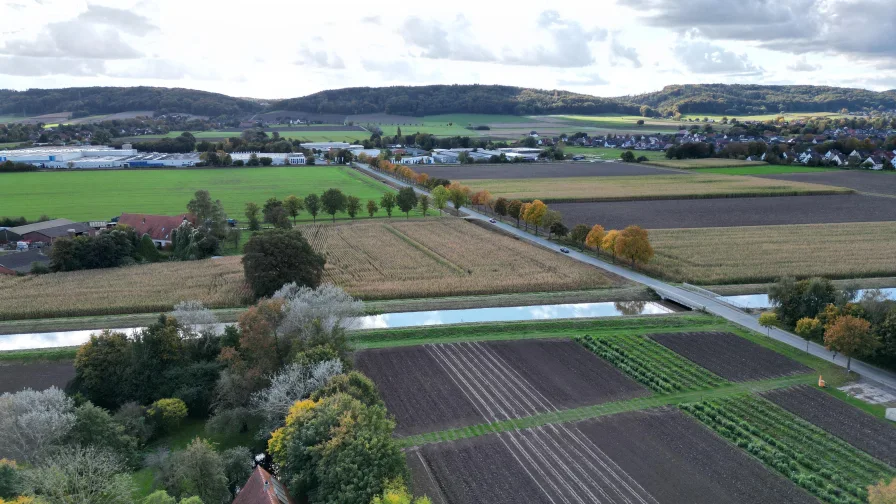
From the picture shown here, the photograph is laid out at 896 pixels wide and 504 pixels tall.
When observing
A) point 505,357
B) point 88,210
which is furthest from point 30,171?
point 505,357

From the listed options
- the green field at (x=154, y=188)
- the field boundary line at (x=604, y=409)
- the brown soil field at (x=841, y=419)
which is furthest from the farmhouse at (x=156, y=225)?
the brown soil field at (x=841, y=419)

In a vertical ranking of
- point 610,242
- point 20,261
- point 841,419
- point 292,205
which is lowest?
point 841,419

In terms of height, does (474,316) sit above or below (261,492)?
below

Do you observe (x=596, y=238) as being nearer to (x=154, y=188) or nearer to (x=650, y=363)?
(x=650, y=363)

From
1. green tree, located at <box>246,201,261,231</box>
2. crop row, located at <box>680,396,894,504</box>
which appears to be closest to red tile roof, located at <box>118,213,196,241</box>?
green tree, located at <box>246,201,261,231</box>

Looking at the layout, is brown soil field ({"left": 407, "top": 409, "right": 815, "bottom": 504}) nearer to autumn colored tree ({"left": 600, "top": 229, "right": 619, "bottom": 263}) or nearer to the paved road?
the paved road

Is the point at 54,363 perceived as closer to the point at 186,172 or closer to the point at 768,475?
the point at 768,475

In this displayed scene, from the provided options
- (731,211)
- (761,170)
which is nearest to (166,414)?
(731,211)
